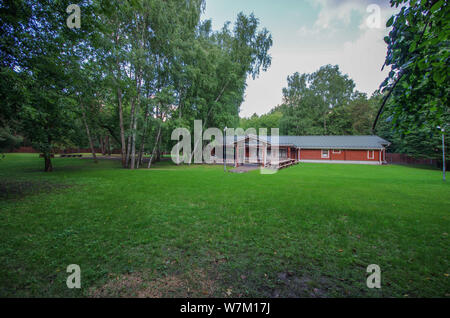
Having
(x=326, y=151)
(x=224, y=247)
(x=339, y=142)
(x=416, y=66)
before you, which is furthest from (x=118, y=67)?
(x=339, y=142)

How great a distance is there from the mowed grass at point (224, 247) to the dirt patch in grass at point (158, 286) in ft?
0.05

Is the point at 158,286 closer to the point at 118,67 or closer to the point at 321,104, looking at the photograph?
the point at 118,67

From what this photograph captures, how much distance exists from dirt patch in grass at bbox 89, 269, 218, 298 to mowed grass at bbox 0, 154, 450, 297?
14mm

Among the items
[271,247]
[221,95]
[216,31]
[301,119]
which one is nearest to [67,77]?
[271,247]

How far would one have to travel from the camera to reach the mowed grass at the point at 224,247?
2.52 metres

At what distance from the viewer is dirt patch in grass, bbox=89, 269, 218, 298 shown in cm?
237

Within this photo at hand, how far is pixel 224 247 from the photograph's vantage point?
141 inches

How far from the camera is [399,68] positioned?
3410 millimetres

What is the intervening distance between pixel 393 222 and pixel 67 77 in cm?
1256

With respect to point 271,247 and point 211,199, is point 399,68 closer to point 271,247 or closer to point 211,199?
point 271,247

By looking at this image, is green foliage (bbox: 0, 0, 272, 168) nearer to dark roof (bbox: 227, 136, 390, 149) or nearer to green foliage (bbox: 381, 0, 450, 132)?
green foliage (bbox: 381, 0, 450, 132)

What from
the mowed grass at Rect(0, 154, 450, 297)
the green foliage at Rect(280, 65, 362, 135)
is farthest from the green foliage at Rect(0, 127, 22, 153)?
the green foliage at Rect(280, 65, 362, 135)

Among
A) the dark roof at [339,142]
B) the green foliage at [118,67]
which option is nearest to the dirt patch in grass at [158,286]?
the green foliage at [118,67]

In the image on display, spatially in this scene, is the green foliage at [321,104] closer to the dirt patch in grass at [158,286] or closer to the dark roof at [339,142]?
the dark roof at [339,142]
